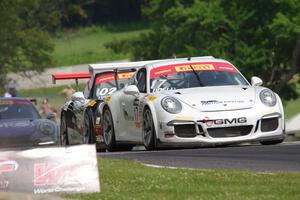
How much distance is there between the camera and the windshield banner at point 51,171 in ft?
Result: 33.2

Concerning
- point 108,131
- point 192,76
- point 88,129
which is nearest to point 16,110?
point 88,129

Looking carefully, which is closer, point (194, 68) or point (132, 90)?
point (132, 90)

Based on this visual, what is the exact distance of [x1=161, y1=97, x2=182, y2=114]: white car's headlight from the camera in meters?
16.0

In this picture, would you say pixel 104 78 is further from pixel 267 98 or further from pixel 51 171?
pixel 51 171

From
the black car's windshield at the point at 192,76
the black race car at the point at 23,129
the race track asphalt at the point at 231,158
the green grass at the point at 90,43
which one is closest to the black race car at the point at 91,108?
the black race car at the point at 23,129

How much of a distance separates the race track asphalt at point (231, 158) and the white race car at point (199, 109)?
0.83 ft

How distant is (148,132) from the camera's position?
54.3 feet

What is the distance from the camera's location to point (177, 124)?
15961 millimetres

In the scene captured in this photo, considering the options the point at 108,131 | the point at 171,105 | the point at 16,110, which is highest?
the point at 171,105

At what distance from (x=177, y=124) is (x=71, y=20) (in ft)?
281

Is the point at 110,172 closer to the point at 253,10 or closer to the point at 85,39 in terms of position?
the point at 253,10

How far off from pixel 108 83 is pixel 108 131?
220 centimetres

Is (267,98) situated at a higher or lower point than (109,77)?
lower

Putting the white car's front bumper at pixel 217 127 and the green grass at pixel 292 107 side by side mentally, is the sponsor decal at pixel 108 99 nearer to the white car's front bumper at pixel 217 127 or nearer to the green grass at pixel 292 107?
the white car's front bumper at pixel 217 127
